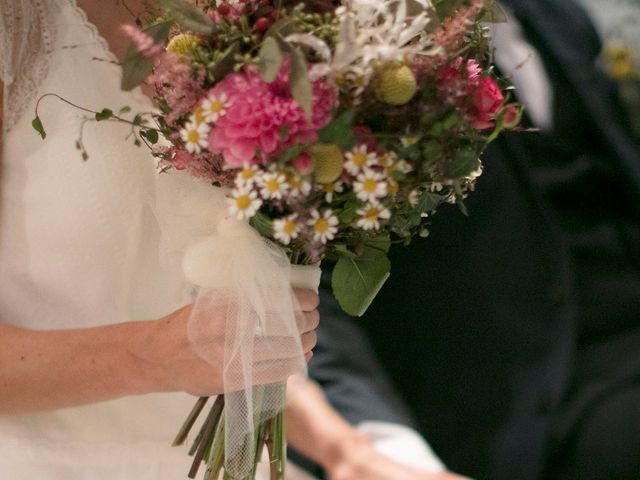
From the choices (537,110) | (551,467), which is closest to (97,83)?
(537,110)

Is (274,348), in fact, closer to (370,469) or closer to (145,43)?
(145,43)

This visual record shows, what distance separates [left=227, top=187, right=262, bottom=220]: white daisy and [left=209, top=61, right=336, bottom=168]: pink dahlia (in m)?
0.03

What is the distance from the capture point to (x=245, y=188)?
0.76 metres

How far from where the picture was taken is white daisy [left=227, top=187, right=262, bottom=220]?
758 mm

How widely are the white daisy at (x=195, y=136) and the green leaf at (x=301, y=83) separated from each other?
0.35ft

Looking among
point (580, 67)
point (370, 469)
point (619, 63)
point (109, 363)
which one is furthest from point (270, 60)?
point (619, 63)

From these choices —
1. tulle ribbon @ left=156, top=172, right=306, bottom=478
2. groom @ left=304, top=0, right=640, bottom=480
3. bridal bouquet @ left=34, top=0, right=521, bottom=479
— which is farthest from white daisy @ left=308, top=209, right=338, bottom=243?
groom @ left=304, top=0, right=640, bottom=480

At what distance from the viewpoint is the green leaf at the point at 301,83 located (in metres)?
0.70

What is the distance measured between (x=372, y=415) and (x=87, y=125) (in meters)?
0.98

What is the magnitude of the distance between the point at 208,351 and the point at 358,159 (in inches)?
12.7

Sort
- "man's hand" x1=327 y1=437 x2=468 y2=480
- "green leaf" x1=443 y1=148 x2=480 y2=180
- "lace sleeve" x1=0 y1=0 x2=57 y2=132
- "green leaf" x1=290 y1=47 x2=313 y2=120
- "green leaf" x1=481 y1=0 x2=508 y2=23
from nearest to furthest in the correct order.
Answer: "green leaf" x1=290 y1=47 x2=313 y2=120
"green leaf" x1=443 y1=148 x2=480 y2=180
"green leaf" x1=481 y1=0 x2=508 y2=23
"lace sleeve" x1=0 y1=0 x2=57 y2=132
"man's hand" x1=327 y1=437 x2=468 y2=480

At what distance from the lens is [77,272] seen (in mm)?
1158

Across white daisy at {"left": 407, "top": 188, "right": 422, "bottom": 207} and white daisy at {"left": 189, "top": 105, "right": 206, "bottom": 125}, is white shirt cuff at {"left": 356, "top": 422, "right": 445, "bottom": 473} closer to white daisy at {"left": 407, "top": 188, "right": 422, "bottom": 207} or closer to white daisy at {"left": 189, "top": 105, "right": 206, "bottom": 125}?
white daisy at {"left": 407, "top": 188, "right": 422, "bottom": 207}

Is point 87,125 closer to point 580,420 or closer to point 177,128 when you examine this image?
point 177,128
